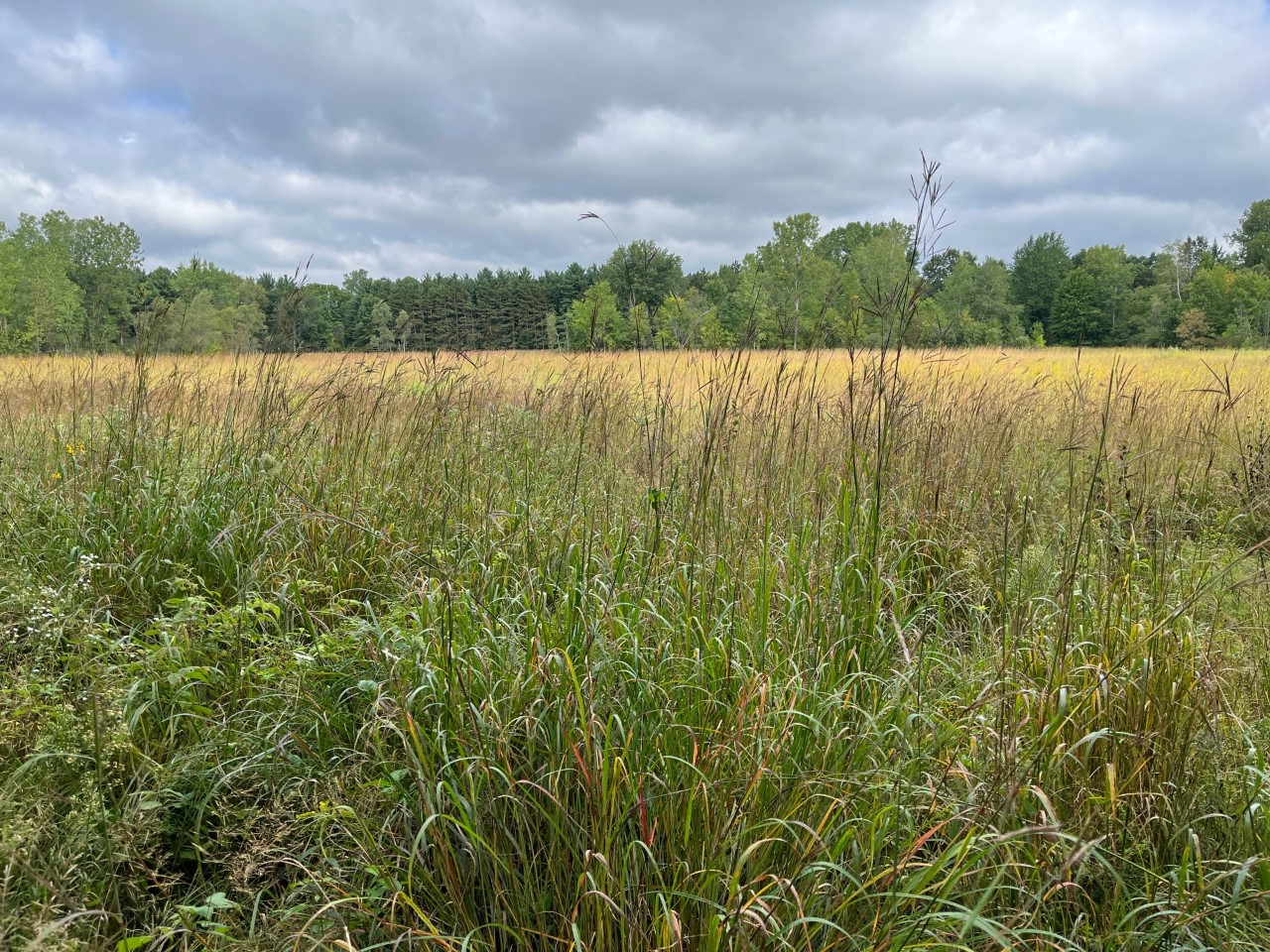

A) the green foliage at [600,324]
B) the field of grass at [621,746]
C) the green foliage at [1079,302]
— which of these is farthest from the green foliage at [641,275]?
the green foliage at [1079,302]

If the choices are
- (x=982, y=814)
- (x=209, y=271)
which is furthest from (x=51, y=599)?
(x=209, y=271)

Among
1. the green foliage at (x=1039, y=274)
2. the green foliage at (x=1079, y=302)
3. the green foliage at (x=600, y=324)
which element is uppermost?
the green foliage at (x=1039, y=274)

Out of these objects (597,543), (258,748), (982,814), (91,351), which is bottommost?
(258,748)

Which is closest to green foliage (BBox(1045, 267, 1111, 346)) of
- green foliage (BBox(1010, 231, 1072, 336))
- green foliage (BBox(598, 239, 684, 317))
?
green foliage (BBox(598, 239, 684, 317))

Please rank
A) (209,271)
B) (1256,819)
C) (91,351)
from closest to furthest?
(1256,819), (91,351), (209,271)

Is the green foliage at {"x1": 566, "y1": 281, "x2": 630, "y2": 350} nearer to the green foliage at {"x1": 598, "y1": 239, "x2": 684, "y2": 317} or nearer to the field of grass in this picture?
the green foliage at {"x1": 598, "y1": 239, "x2": 684, "y2": 317}

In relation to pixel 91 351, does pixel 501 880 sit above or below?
below

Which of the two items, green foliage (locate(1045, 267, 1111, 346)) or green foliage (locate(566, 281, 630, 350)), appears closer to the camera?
green foliage (locate(566, 281, 630, 350))

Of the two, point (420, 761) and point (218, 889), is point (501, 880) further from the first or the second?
point (218, 889)

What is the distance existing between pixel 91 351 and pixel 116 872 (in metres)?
3.55

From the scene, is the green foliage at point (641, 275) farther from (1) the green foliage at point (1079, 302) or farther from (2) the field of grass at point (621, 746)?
(1) the green foliage at point (1079, 302)

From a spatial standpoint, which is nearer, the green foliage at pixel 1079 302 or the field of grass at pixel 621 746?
the field of grass at pixel 621 746

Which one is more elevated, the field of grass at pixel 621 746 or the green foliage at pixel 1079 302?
the green foliage at pixel 1079 302

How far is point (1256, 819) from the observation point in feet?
4.99
